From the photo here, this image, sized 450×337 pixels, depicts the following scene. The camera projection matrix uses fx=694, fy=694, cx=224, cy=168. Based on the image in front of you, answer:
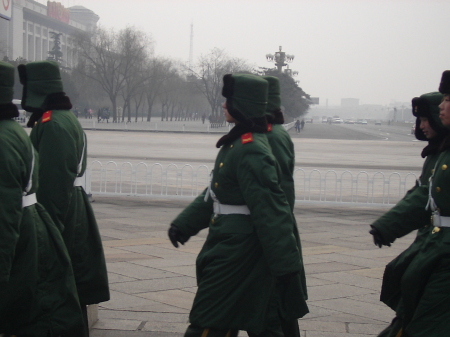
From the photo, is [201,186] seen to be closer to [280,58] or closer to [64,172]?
[64,172]

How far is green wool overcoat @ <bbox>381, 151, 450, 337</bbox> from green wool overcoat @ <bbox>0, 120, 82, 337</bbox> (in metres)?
1.55

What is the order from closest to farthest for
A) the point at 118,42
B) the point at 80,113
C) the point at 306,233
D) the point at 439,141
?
the point at 439,141, the point at 306,233, the point at 118,42, the point at 80,113

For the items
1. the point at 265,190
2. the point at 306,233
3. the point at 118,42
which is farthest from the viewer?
the point at 118,42

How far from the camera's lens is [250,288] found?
3225 millimetres

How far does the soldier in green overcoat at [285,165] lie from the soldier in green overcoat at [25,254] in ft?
3.31

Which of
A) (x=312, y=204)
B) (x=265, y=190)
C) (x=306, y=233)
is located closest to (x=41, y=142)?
(x=265, y=190)

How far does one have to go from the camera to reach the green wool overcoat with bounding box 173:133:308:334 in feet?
10.3

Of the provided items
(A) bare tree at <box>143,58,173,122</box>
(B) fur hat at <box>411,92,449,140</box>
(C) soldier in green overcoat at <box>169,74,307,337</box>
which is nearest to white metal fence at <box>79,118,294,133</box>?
(A) bare tree at <box>143,58,173,122</box>

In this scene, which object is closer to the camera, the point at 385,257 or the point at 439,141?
the point at 439,141

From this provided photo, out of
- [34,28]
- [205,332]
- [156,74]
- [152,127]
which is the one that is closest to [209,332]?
[205,332]

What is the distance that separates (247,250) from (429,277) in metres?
0.83

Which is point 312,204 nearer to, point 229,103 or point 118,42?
point 229,103

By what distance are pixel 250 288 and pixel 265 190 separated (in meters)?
0.47

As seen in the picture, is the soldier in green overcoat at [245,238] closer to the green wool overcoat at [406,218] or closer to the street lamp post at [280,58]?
the green wool overcoat at [406,218]
